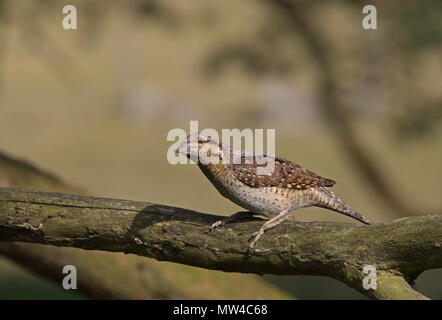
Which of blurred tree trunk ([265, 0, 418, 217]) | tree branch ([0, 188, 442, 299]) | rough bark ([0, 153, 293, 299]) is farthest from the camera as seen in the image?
blurred tree trunk ([265, 0, 418, 217])

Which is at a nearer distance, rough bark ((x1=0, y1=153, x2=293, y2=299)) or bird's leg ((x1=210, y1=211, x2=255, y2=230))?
bird's leg ((x1=210, y1=211, x2=255, y2=230))

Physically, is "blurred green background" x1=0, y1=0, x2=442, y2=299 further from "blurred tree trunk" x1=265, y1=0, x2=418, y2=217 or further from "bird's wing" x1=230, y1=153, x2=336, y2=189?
"bird's wing" x1=230, y1=153, x2=336, y2=189

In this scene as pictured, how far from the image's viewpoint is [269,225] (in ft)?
10.1

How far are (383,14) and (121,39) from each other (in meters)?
9.45

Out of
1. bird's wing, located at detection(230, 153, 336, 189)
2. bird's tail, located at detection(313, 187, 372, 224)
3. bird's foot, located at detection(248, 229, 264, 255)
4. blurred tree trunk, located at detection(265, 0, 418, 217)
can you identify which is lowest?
bird's foot, located at detection(248, 229, 264, 255)

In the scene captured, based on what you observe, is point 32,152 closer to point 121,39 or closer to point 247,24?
point 121,39

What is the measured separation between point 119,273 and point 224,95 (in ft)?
45.6

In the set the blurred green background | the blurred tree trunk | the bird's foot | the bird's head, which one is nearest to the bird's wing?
the bird's head

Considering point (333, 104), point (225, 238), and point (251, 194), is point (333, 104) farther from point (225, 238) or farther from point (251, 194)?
point (225, 238)

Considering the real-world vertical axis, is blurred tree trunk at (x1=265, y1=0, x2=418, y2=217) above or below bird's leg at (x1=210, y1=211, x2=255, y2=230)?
above

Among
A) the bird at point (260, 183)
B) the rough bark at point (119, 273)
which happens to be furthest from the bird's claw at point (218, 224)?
the rough bark at point (119, 273)

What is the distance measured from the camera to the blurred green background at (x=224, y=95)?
7324mm

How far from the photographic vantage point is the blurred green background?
24.0 ft
